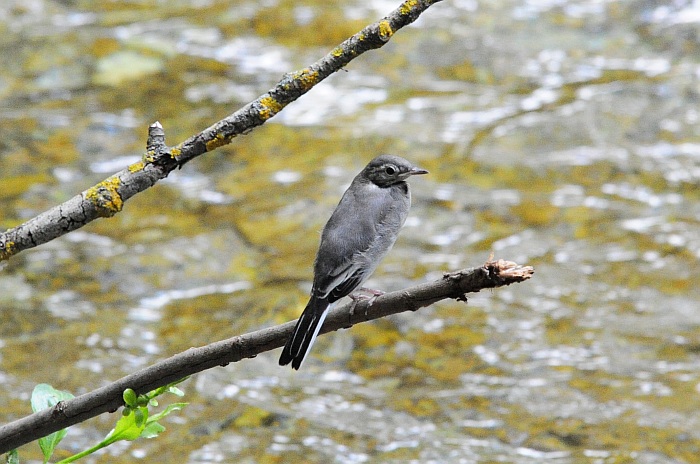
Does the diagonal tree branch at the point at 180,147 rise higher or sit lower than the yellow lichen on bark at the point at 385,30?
lower

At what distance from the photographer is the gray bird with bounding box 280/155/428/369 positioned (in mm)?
3477

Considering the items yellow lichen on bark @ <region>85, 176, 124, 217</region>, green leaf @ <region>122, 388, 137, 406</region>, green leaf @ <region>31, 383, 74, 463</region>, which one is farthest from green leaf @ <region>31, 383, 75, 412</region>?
yellow lichen on bark @ <region>85, 176, 124, 217</region>

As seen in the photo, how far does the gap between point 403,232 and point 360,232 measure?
4.54 metres

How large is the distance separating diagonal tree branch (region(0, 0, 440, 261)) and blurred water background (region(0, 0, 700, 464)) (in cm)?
317

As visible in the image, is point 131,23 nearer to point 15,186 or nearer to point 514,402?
point 15,186

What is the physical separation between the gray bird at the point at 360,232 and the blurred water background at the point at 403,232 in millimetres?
2253

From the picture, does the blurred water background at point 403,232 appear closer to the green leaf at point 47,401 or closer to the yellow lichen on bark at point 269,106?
the green leaf at point 47,401

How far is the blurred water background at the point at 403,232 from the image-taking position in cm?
593

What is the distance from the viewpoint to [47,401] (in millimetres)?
2719

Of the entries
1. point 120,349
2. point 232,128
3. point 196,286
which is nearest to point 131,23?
point 196,286

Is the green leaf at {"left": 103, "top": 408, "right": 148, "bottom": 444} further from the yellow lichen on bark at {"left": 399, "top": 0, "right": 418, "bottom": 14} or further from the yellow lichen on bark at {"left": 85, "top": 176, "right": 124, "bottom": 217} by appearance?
the yellow lichen on bark at {"left": 399, "top": 0, "right": 418, "bottom": 14}

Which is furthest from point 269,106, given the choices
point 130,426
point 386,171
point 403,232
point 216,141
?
point 403,232

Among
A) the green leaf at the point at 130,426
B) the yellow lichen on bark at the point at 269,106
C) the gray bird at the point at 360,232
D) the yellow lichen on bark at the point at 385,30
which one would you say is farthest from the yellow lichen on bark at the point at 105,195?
the yellow lichen on bark at the point at 385,30

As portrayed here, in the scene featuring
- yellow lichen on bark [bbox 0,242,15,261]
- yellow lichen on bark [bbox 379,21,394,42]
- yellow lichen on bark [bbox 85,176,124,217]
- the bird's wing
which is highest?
yellow lichen on bark [bbox 379,21,394,42]
